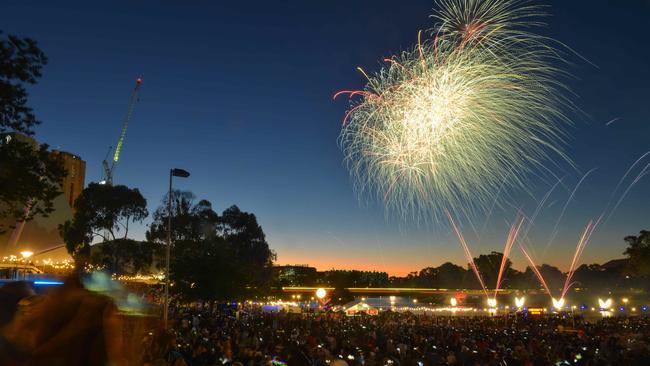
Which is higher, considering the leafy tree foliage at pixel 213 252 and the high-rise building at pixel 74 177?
the high-rise building at pixel 74 177

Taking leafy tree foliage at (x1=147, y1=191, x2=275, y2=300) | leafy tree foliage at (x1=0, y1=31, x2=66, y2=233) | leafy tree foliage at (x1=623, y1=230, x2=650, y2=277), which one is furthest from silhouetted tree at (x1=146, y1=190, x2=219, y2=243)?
leafy tree foliage at (x1=623, y1=230, x2=650, y2=277)

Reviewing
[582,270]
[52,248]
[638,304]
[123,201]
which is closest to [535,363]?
[123,201]

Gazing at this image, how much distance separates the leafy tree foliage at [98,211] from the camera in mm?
48500

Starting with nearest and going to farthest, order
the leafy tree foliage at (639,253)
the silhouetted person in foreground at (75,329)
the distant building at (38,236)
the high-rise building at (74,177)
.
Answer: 1. the silhouetted person in foreground at (75,329)
2. the distant building at (38,236)
3. the leafy tree foliage at (639,253)
4. the high-rise building at (74,177)

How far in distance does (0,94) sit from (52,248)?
55.7 m

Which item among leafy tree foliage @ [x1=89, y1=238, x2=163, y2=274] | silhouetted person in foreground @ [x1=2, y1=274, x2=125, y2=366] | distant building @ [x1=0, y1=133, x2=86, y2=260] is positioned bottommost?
silhouetted person in foreground @ [x1=2, y1=274, x2=125, y2=366]

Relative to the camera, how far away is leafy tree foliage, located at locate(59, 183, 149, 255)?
159 ft

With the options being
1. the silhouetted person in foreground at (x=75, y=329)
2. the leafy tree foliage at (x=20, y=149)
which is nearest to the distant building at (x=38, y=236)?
the leafy tree foliage at (x=20, y=149)

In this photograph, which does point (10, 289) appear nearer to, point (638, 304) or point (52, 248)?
point (52, 248)

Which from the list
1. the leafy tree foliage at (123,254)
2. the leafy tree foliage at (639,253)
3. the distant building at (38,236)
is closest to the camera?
the leafy tree foliage at (123,254)

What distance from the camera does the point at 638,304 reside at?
83000 millimetres

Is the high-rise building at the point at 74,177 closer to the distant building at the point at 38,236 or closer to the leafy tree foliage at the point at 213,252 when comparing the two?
the distant building at the point at 38,236

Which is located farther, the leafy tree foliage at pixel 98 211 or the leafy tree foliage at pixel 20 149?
the leafy tree foliage at pixel 98 211

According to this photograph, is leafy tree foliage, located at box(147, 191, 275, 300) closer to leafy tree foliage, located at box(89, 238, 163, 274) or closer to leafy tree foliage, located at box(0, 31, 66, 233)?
leafy tree foliage, located at box(89, 238, 163, 274)
